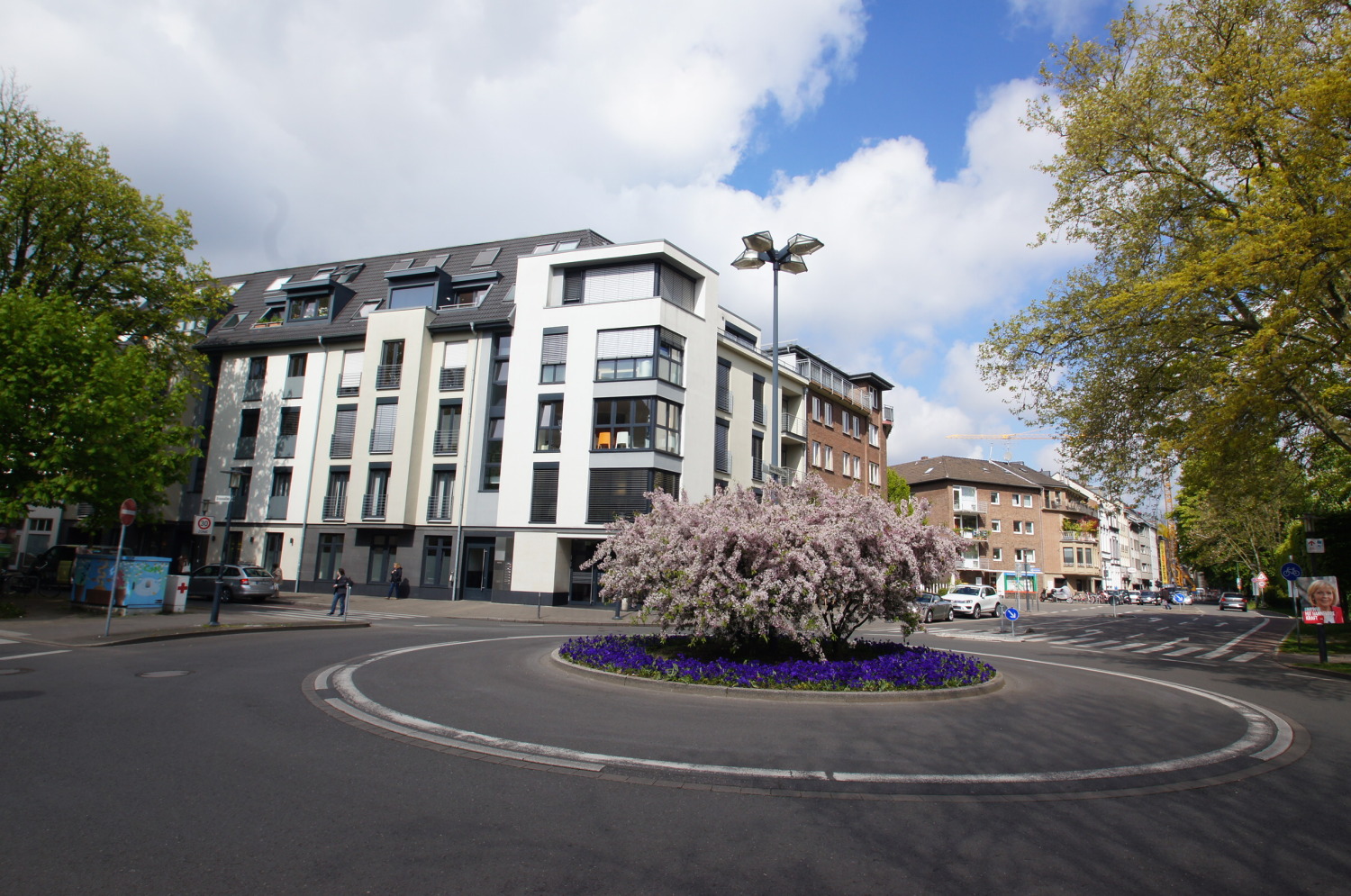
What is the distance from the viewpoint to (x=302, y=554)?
34.7 m

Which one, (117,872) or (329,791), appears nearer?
(117,872)

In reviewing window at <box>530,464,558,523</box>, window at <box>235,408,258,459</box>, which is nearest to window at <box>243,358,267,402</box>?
window at <box>235,408,258,459</box>

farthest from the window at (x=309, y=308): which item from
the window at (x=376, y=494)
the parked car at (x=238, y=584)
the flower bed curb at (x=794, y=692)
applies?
the flower bed curb at (x=794, y=692)

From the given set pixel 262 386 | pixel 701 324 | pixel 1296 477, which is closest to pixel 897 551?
pixel 1296 477

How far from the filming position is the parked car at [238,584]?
87.9 ft

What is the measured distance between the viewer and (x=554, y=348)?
107 ft

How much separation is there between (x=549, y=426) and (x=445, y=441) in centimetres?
546

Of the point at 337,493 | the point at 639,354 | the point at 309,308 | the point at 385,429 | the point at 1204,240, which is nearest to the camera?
the point at 1204,240

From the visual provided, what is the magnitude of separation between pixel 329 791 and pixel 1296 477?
25403mm

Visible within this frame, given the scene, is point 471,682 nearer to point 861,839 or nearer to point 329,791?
point 329,791

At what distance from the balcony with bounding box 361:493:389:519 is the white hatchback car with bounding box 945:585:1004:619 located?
2695 cm

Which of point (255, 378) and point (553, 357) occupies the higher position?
point (553, 357)

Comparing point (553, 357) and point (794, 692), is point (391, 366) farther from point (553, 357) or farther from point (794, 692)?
point (794, 692)

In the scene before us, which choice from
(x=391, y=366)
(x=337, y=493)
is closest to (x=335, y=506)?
(x=337, y=493)
